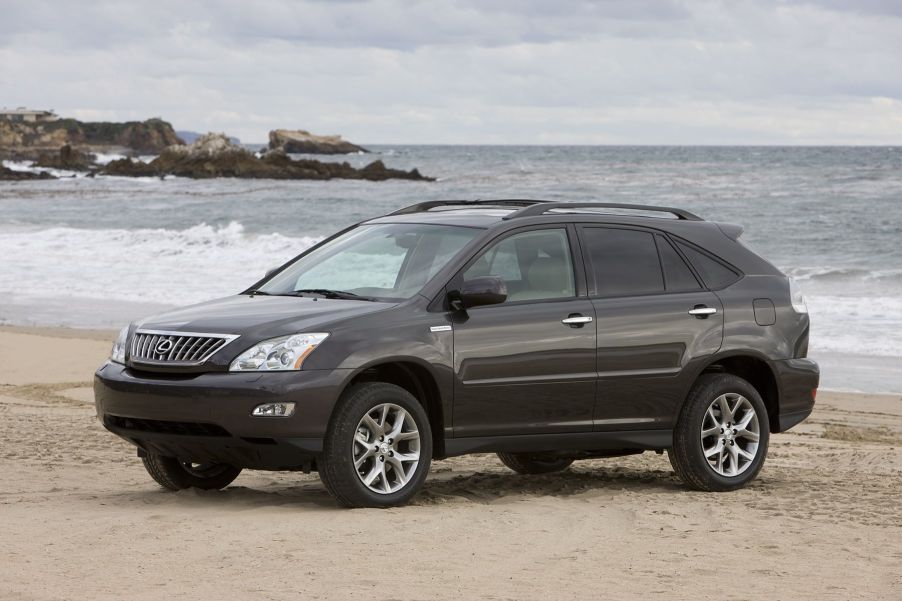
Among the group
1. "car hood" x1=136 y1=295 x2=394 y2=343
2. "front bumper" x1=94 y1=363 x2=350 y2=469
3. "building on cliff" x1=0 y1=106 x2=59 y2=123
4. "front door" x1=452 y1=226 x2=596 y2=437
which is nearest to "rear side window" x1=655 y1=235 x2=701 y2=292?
"front door" x1=452 y1=226 x2=596 y2=437

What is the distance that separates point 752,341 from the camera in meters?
8.60

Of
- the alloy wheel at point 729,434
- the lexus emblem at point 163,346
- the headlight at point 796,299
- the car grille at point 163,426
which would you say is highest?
the headlight at point 796,299

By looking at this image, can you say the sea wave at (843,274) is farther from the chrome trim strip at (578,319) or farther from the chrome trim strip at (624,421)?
the chrome trim strip at (578,319)

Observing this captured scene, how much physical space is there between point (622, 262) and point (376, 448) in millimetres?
1997

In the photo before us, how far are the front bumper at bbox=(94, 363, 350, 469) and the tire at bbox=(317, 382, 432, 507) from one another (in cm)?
11

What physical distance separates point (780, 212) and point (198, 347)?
39.2m

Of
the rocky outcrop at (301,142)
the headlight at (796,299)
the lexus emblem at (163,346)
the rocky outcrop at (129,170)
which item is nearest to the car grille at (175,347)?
the lexus emblem at (163,346)

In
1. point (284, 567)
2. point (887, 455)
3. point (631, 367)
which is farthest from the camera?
point (887, 455)

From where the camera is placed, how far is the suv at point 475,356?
7.09 metres

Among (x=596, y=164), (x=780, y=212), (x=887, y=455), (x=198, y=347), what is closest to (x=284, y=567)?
(x=198, y=347)

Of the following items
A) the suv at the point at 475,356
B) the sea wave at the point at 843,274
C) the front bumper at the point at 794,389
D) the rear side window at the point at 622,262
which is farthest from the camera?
the sea wave at the point at 843,274

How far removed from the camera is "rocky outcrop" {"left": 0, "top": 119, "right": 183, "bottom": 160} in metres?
152

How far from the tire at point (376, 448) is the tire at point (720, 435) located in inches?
70.6

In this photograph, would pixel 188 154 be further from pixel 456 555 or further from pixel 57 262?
pixel 456 555
